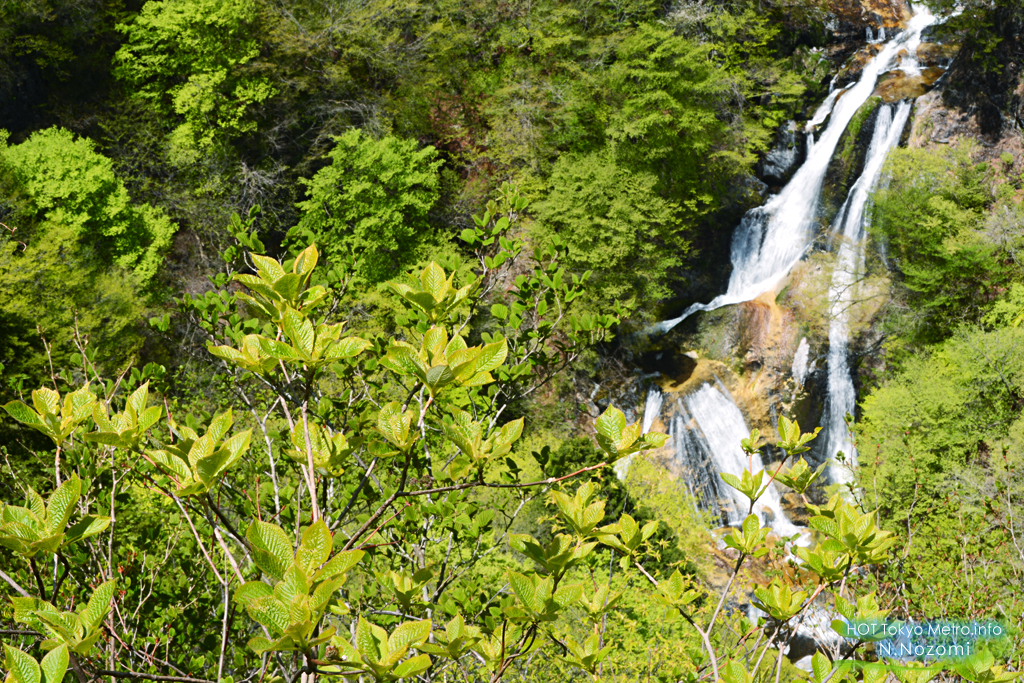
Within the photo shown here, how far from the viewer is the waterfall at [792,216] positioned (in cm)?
1032

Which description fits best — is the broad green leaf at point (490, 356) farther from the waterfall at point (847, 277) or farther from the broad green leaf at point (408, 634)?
the waterfall at point (847, 277)

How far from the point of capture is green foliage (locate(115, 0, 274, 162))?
Answer: 9930 mm

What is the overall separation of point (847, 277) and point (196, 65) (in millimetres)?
11429

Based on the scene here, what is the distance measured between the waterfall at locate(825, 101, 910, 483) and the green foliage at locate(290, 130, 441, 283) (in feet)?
22.8

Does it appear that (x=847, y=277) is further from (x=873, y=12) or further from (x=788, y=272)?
(x=873, y=12)

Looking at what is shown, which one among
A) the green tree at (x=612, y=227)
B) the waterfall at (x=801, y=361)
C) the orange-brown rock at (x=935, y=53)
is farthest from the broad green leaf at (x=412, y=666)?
the orange-brown rock at (x=935, y=53)

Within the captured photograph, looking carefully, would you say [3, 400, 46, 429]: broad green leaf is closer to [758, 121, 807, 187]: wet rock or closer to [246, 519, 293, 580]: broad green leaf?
[246, 519, 293, 580]: broad green leaf

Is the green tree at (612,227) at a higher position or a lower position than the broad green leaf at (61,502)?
lower

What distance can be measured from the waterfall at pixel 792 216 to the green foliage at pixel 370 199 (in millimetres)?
4782

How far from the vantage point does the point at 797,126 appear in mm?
10977

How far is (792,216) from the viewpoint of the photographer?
10508 millimetres

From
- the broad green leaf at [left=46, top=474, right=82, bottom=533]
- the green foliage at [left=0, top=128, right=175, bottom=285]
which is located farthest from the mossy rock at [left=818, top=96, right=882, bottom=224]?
the broad green leaf at [left=46, top=474, right=82, bottom=533]

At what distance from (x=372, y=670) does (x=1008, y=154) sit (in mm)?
11470

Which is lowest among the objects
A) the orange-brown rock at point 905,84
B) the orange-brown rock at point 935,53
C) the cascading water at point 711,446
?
the cascading water at point 711,446
